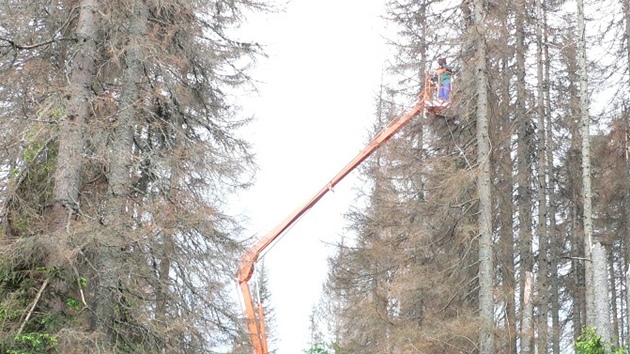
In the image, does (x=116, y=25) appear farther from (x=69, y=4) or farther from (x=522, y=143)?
(x=522, y=143)

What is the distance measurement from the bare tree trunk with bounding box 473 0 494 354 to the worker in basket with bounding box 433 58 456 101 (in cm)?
151

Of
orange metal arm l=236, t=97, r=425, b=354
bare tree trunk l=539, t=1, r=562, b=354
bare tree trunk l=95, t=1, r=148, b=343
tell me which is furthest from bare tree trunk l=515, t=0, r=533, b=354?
bare tree trunk l=95, t=1, r=148, b=343

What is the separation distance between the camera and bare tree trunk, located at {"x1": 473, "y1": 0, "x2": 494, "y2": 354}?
12023mm

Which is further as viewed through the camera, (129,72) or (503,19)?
(503,19)

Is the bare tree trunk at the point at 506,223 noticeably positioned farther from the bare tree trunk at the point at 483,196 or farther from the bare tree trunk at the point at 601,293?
the bare tree trunk at the point at 601,293

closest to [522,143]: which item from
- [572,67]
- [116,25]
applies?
[572,67]

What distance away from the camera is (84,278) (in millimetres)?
8703

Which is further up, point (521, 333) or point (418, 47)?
point (418, 47)

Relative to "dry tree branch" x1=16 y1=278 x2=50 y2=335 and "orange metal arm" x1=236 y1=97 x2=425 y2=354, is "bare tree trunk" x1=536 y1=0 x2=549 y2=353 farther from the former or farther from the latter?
"dry tree branch" x1=16 y1=278 x2=50 y2=335

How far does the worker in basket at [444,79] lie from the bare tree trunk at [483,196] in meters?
1.51

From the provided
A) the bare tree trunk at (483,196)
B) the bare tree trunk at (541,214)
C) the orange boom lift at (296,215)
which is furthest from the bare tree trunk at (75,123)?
the bare tree trunk at (541,214)

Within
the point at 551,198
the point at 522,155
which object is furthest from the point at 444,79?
the point at 551,198

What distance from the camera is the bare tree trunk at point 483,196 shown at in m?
12.0

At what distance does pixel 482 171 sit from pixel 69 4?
8049mm
